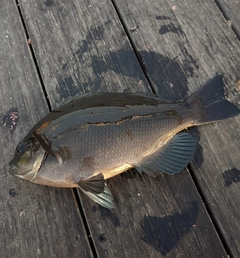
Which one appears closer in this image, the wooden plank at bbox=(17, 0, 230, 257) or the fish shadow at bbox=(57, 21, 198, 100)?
the wooden plank at bbox=(17, 0, 230, 257)

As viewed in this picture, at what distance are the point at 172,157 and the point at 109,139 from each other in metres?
0.40

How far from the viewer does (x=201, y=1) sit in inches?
94.3

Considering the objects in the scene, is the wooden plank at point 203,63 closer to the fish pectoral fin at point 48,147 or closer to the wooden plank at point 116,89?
the wooden plank at point 116,89

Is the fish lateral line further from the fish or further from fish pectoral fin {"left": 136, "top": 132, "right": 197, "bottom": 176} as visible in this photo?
fish pectoral fin {"left": 136, "top": 132, "right": 197, "bottom": 176}

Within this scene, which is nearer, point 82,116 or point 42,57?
point 82,116

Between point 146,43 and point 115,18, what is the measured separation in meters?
0.33

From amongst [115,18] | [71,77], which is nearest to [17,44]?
[71,77]

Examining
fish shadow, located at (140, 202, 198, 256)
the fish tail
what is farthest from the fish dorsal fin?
fish shadow, located at (140, 202, 198, 256)

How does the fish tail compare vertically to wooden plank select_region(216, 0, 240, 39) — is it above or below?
below

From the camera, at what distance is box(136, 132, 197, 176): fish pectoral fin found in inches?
70.7

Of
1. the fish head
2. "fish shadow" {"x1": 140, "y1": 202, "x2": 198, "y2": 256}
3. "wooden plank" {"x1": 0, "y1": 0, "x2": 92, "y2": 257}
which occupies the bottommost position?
"fish shadow" {"x1": 140, "y1": 202, "x2": 198, "y2": 256}

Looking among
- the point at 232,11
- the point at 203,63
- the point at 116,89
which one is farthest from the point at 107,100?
the point at 232,11

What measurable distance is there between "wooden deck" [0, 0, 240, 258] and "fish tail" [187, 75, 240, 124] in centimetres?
15

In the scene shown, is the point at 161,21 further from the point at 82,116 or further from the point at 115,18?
the point at 82,116
